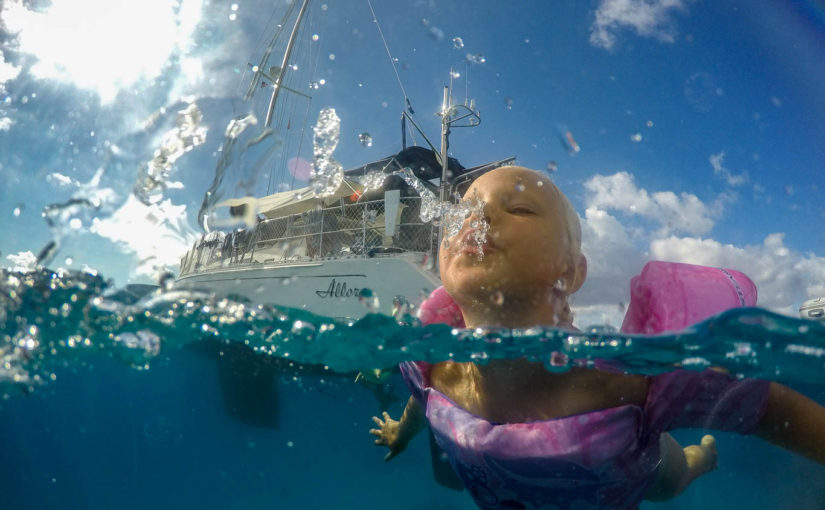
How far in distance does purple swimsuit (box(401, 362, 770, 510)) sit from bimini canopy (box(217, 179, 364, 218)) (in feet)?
8.23

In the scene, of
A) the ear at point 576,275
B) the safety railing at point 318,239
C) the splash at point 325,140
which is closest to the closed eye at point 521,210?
the ear at point 576,275

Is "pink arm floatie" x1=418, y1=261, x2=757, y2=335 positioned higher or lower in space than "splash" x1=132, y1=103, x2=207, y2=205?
lower

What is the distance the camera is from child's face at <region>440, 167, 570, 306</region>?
226 cm

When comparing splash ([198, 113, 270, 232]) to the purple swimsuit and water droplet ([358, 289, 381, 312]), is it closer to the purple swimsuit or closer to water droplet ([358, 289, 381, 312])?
water droplet ([358, 289, 381, 312])

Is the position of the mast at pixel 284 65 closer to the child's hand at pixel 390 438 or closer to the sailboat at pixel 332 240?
the sailboat at pixel 332 240

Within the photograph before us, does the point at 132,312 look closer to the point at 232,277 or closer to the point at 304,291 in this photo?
the point at 232,277

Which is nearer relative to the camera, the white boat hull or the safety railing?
the white boat hull

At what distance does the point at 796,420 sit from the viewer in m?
2.04

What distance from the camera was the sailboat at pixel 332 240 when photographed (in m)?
4.12


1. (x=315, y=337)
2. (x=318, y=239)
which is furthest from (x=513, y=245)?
(x=318, y=239)

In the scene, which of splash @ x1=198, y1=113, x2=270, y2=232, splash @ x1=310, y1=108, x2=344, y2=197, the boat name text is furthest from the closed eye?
the boat name text

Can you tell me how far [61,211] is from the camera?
300 centimetres

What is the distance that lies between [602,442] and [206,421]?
27.0 feet

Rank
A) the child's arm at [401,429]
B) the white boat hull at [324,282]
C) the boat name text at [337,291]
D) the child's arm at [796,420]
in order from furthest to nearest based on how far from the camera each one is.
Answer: the boat name text at [337,291] → the white boat hull at [324,282] → the child's arm at [401,429] → the child's arm at [796,420]
